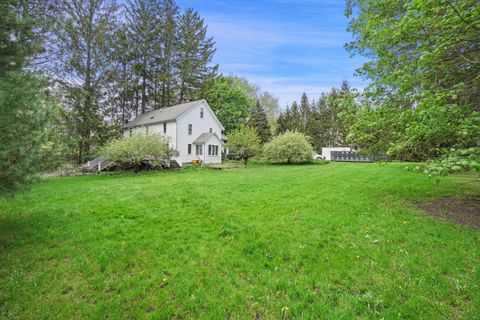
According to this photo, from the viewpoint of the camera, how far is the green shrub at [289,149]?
2316 centimetres

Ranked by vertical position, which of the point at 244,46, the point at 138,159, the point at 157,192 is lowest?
the point at 157,192

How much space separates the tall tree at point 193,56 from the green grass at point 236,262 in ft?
86.8

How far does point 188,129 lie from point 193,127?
0.73 metres

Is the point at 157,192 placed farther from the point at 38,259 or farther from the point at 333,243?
the point at 333,243

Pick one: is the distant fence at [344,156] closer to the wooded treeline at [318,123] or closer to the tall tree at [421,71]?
the wooded treeline at [318,123]

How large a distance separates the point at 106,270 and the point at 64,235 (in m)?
1.89

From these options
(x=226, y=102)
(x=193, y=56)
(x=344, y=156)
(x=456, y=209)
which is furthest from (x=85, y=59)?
(x=344, y=156)

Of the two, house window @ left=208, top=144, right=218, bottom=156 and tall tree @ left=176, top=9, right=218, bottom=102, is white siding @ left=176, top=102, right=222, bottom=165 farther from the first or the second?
tall tree @ left=176, top=9, right=218, bottom=102

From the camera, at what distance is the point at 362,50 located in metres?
7.28

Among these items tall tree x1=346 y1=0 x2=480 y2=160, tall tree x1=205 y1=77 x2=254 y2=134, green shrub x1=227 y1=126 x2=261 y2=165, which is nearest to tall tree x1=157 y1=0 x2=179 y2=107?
tall tree x1=205 y1=77 x2=254 y2=134

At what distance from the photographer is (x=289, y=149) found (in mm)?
23047

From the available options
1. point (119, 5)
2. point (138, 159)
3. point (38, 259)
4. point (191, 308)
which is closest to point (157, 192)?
point (38, 259)

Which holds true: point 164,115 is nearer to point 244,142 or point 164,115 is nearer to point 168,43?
point 244,142

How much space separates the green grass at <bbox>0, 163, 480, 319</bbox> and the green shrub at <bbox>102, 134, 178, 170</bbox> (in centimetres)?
875
